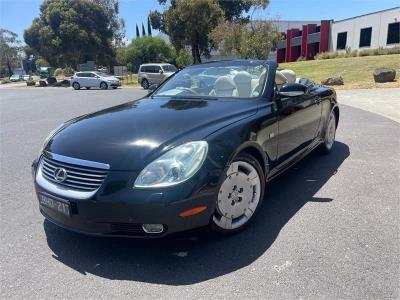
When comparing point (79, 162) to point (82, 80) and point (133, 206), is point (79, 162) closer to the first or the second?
point (133, 206)

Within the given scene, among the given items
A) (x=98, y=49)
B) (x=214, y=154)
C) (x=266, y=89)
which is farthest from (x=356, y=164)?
(x=98, y=49)

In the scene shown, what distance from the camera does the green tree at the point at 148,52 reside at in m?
50.8

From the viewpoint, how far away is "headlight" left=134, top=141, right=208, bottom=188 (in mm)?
2650

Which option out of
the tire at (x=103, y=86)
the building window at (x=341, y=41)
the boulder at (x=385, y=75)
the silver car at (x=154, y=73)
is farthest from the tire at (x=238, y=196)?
the building window at (x=341, y=41)

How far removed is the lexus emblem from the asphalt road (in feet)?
2.11

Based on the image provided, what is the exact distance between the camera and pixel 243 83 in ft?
13.6

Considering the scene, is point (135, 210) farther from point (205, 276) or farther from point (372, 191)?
point (372, 191)

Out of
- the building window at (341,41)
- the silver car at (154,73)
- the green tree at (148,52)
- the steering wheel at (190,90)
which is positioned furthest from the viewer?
the green tree at (148,52)

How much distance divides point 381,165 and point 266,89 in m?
2.45

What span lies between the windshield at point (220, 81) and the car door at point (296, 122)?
350 mm

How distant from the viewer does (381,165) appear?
5.26m

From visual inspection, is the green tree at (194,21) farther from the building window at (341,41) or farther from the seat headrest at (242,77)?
the seat headrest at (242,77)

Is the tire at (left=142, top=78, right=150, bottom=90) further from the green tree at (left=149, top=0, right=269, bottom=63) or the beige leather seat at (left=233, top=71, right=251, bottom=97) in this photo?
the beige leather seat at (left=233, top=71, right=251, bottom=97)

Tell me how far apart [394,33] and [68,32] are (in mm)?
36235
